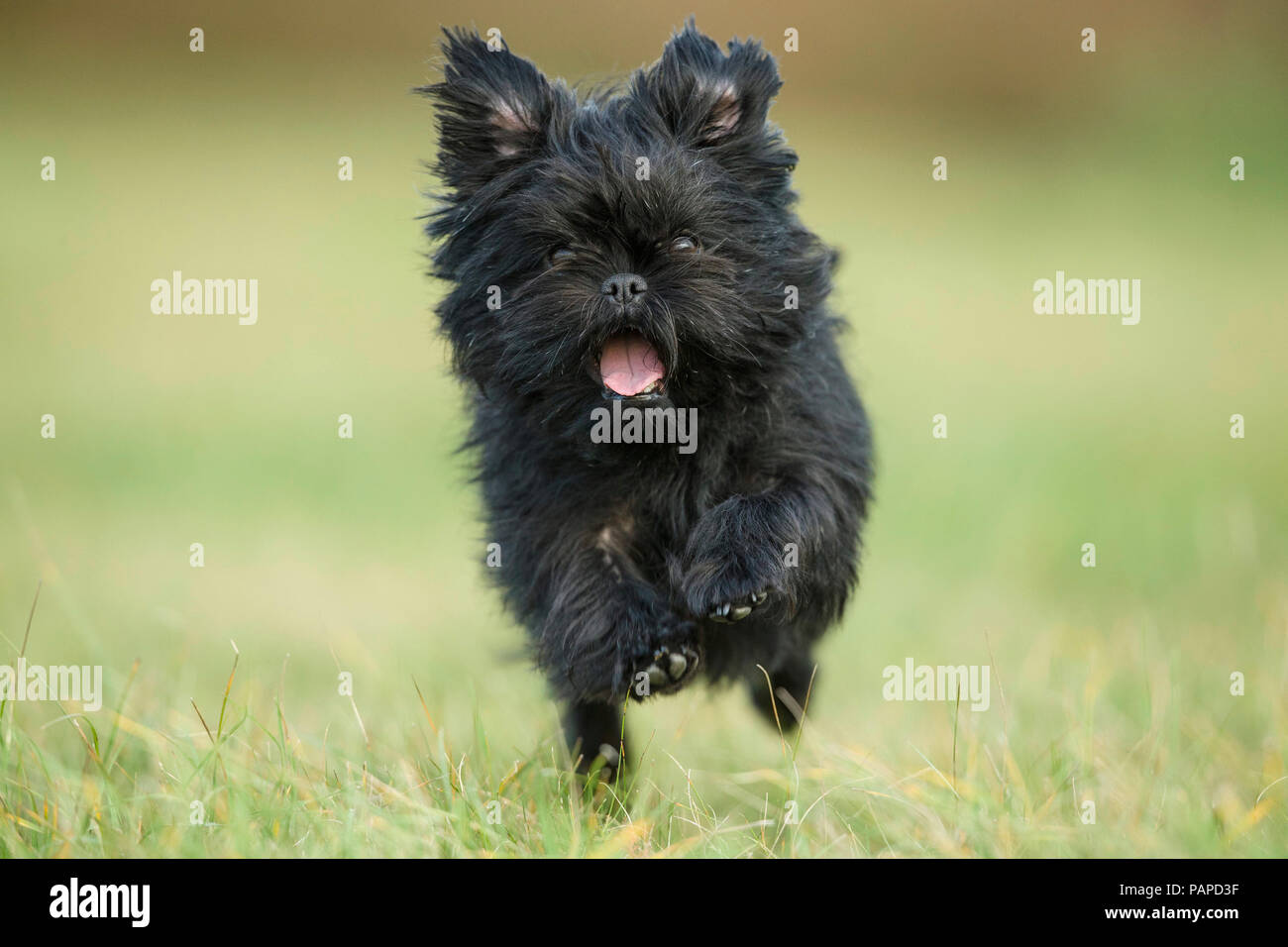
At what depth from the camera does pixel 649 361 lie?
13.4 feet

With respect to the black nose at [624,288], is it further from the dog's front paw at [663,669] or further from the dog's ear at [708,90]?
the dog's front paw at [663,669]

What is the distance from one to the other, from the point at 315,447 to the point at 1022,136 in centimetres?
1053

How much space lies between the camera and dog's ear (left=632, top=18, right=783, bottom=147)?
431 centimetres

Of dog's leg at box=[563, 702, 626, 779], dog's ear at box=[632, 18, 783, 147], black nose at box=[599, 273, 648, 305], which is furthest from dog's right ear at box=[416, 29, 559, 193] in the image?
dog's leg at box=[563, 702, 626, 779]

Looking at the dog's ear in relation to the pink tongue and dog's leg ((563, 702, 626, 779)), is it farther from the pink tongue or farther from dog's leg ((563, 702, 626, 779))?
dog's leg ((563, 702, 626, 779))

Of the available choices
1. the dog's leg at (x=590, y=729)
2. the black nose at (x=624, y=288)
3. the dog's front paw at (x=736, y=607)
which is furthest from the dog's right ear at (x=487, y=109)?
the dog's leg at (x=590, y=729)

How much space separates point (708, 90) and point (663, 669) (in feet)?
5.95

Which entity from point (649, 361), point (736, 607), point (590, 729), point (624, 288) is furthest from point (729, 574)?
point (590, 729)

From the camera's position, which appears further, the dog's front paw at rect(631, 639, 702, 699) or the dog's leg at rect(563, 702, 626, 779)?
the dog's leg at rect(563, 702, 626, 779)

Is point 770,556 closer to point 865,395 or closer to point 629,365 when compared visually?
point 629,365

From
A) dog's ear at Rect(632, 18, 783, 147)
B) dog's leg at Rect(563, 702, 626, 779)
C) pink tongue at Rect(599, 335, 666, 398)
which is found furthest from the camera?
dog's leg at Rect(563, 702, 626, 779)

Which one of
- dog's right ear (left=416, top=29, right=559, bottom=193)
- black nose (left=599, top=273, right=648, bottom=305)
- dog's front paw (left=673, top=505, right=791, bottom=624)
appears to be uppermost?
dog's right ear (left=416, top=29, right=559, bottom=193)
